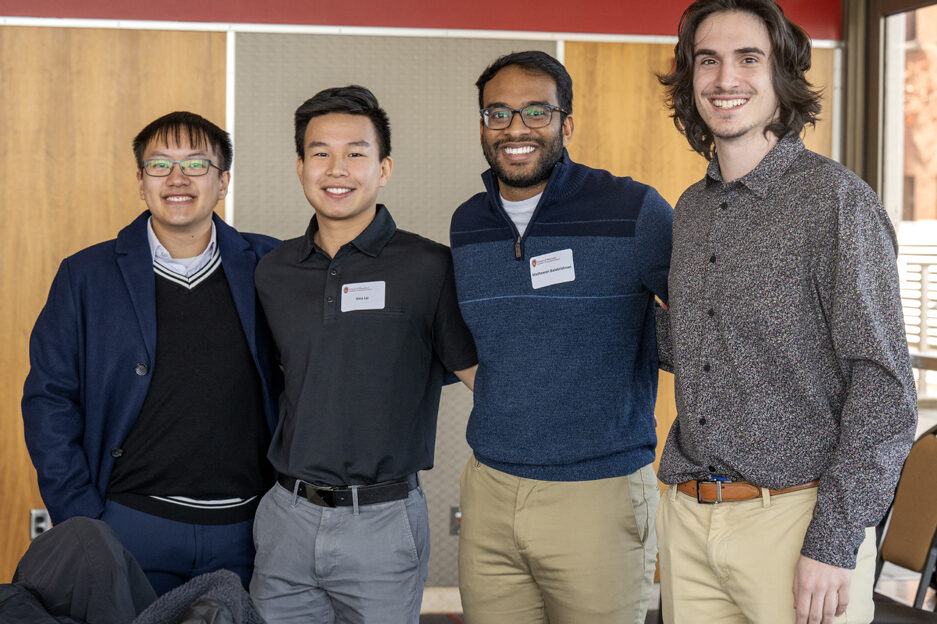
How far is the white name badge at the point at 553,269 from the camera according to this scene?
2.07m

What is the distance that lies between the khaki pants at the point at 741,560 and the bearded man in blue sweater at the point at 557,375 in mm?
287

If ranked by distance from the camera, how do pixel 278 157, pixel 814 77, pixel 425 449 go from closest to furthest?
pixel 425 449, pixel 278 157, pixel 814 77

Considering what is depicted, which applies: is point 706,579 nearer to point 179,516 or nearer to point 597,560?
point 597,560

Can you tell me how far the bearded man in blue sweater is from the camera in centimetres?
205

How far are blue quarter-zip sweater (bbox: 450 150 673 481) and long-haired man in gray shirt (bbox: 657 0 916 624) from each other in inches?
9.4

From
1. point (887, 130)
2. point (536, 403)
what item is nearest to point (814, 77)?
point (887, 130)

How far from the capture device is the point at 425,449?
2176mm

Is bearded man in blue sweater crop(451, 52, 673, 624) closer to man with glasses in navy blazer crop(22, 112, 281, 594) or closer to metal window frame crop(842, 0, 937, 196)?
man with glasses in navy blazer crop(22, 112, 281, 594)

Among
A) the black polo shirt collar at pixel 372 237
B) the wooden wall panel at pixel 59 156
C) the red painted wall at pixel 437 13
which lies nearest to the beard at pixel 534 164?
the black polo shirt collar at pixel 372 237

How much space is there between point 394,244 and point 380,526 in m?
0.75

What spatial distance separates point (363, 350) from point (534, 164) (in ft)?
2.15

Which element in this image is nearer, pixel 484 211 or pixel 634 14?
pixel 484 211

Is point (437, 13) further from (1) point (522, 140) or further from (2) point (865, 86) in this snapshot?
(2) point (865, 86)

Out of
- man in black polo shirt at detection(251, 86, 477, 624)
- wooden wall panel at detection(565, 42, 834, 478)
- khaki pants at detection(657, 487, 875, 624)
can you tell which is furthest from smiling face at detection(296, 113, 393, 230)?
wooden wall panel at detection(565, 42, 834, 478)
